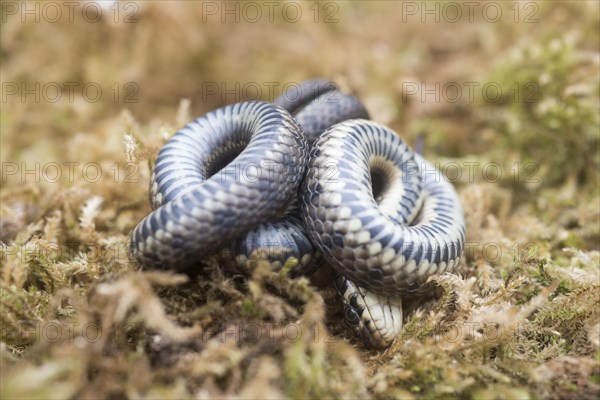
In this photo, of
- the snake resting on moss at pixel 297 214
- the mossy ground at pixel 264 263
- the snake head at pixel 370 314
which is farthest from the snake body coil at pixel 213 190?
the snake head at pixel 370 314

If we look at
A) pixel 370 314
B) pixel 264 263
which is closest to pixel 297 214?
pixel 264 263

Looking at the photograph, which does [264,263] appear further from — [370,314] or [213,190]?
[370,314]

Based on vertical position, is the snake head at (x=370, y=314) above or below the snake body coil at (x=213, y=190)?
below

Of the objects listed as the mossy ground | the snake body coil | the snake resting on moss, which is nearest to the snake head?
the snake resting on moss

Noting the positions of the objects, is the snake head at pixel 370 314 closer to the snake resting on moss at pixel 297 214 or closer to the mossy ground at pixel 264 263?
the snake resting on moss at pixel 297 214

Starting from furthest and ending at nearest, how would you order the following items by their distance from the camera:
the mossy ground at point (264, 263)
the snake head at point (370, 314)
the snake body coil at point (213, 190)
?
1. the snake head at point (370, 314)
2. the snake body coil at point (213, 190)
3. the mossy ground at point (264, 263)

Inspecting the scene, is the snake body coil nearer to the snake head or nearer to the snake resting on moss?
the snake resting on moss
